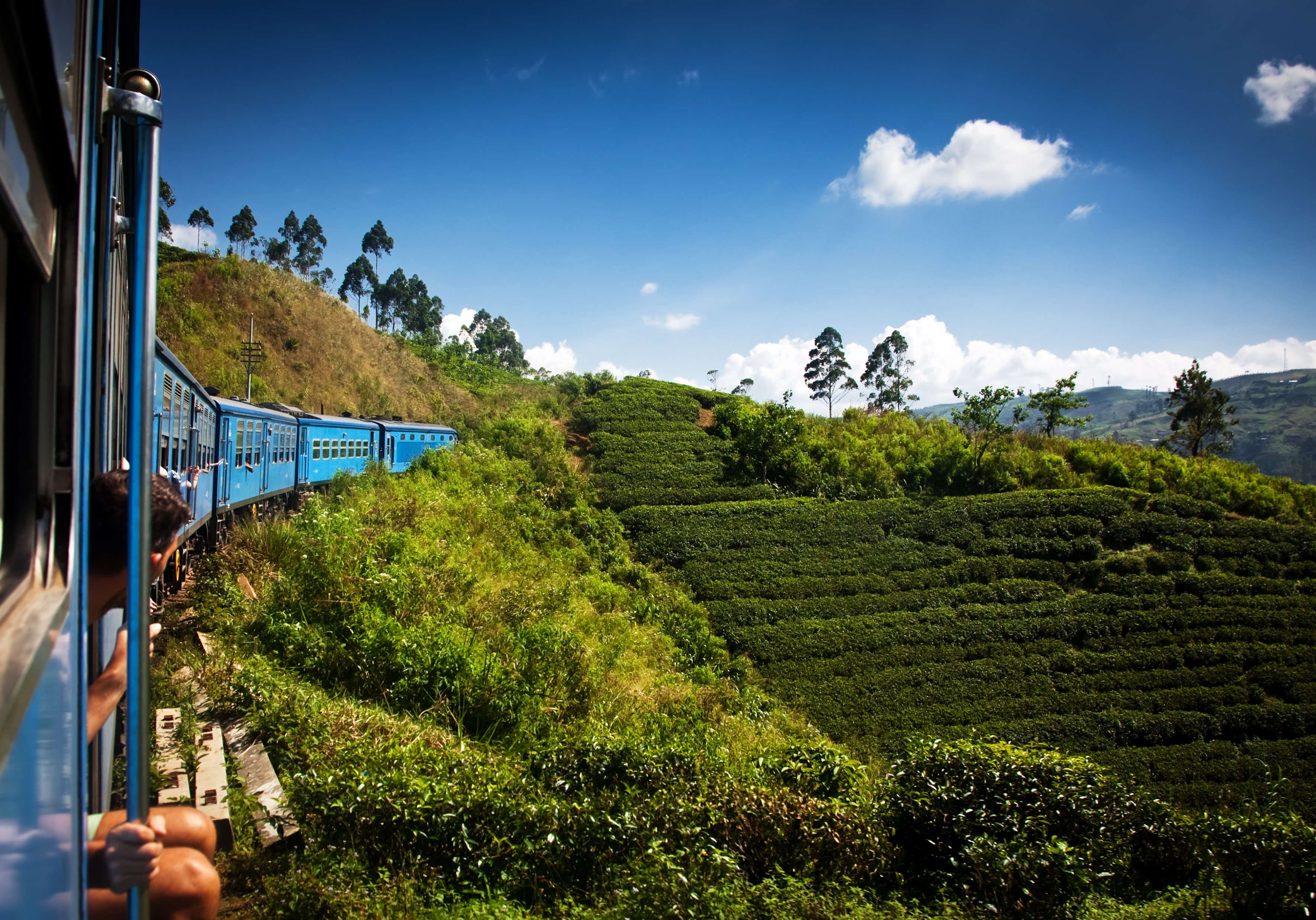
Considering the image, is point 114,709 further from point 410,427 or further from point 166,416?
point 410,427

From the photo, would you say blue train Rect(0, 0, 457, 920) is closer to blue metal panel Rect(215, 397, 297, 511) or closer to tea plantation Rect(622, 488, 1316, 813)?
blue metal panel Rect(215, 397, 297, 511)

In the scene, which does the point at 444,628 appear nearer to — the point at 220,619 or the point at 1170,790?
the point at 220,619

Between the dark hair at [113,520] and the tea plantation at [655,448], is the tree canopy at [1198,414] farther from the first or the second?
the dark hair at [113,520]

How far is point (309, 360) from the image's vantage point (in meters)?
32.5

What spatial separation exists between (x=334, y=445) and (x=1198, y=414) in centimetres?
3973

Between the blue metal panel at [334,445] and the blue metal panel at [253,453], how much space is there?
1.82 feet

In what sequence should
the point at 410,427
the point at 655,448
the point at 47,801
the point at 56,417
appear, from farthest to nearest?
the point at 655,448 < the point at 410,427 < the point at 56,417 < the point at 47,801

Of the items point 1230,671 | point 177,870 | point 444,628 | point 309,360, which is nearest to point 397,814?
point 177,870

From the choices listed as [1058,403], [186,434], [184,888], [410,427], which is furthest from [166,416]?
[1058,403]

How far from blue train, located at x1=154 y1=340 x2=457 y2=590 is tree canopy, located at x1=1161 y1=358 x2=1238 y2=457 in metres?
36.4

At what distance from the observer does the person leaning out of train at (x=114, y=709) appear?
5.18 ft

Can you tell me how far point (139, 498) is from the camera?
111 centimetres

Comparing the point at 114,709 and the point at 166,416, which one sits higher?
the point at 166,416

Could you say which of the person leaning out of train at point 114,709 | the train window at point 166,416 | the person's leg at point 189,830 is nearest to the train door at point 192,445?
the train window at point 166,416
